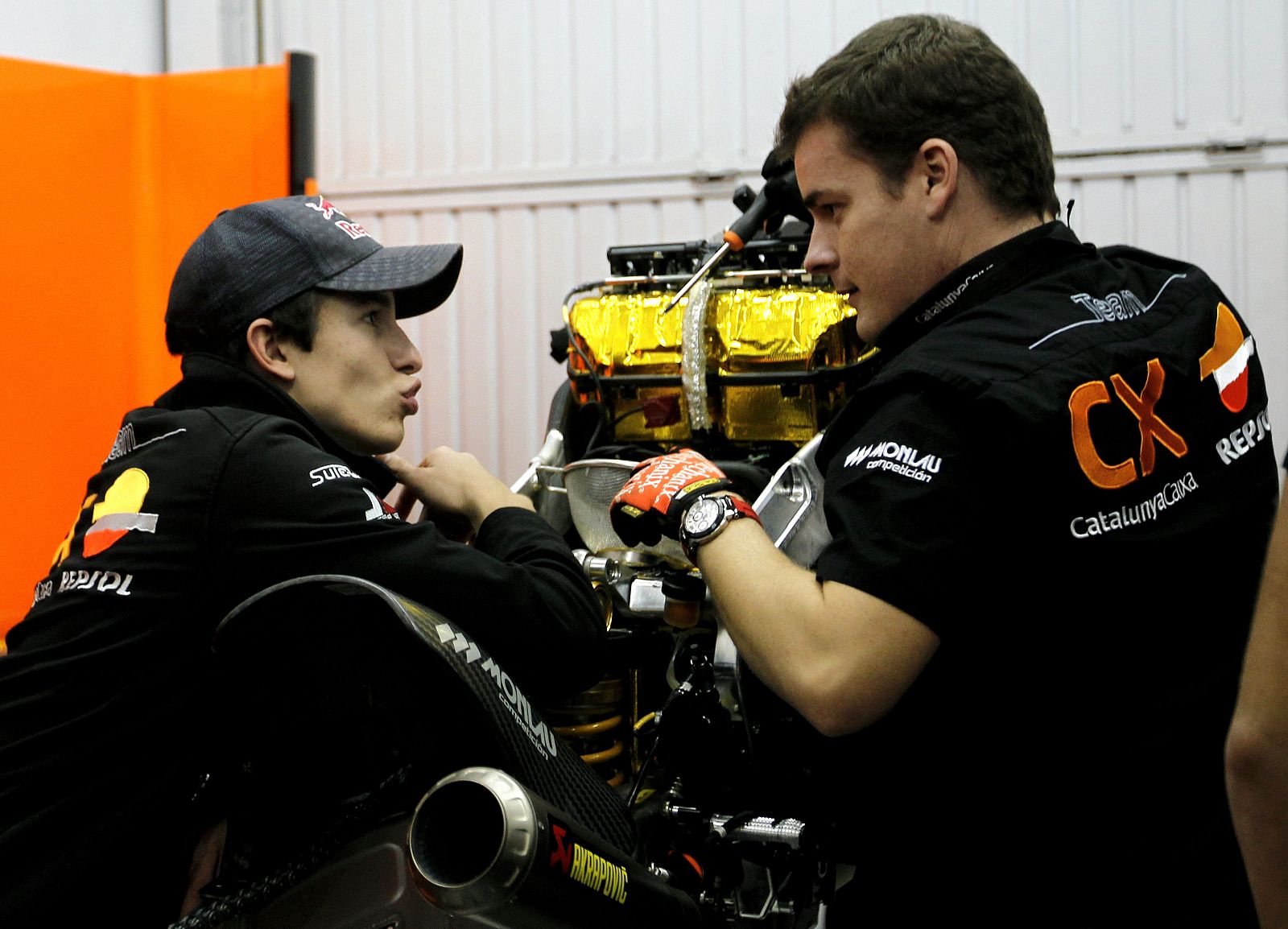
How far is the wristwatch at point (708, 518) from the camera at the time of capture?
1720 millimetres

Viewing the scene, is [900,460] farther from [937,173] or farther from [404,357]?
[404,357]

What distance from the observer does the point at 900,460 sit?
151 cm

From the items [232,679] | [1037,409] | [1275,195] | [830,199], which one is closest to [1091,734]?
[1037,409]

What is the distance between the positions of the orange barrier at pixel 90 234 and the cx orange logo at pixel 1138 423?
3048mm

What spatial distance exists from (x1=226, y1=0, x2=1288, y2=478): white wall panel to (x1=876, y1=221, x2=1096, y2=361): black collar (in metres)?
2.03

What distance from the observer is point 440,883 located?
3.72 feet

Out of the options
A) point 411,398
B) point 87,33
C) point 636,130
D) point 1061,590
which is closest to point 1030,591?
point 1061,590

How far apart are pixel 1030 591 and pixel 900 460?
24 centimetres

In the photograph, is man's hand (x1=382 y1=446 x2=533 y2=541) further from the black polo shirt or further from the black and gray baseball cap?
the black polo shirt

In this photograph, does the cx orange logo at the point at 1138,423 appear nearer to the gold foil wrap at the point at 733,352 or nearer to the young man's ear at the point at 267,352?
the gold foil wrap at the point at 733,352

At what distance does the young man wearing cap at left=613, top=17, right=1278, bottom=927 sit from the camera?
148 centimetres

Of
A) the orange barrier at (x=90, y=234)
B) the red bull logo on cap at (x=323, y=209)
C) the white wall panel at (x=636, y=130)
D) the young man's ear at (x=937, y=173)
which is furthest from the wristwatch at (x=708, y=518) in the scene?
the orange barrier at (x=90, y=234)

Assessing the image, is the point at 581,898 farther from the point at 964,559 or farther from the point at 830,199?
the point at 830,199

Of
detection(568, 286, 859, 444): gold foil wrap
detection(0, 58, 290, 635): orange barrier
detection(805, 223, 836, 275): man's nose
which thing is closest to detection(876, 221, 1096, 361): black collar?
detection(805, 223, 836, 275): man's nose
